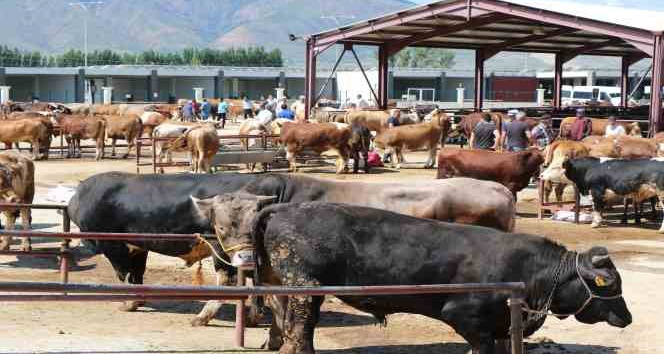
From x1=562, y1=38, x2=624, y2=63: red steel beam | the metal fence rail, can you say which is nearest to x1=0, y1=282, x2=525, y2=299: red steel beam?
the metal fence rail

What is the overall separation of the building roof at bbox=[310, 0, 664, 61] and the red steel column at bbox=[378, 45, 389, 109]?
0.31 meters

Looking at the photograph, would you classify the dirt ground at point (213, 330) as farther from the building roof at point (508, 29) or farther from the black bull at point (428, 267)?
the building roof at point (508, 29)

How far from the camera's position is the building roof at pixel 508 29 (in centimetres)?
2882

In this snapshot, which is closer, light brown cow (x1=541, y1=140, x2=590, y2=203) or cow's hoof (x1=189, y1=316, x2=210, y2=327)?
cow's hoof (x1=189, y1=316, x2=210, y2=327)

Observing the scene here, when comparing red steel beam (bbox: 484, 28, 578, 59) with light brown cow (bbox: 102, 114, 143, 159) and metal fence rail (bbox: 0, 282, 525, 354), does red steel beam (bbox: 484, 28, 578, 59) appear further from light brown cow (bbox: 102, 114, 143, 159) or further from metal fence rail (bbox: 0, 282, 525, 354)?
metal fence rail (bbox: 0, 282, 525, 354)

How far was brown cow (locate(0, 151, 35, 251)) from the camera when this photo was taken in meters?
14.6

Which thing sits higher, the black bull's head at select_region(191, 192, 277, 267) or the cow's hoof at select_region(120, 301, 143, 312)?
the black bull's head at select_region(191, 192, 277, 267)

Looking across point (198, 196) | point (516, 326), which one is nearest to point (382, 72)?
point (198, 196)

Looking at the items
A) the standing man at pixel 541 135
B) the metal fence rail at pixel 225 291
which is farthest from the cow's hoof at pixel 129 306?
the standing man at pixel 541 135

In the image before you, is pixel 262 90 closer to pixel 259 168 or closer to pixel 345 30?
pixel 345 30

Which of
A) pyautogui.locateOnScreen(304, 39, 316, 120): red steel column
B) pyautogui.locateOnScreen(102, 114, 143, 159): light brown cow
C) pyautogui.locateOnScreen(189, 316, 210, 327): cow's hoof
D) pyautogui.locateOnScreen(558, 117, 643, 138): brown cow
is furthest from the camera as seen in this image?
pyautogui.locateOnScreen(304, 39, 316, 120): red steel column

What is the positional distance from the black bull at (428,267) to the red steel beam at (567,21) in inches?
811

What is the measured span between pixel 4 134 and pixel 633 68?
81.7 m

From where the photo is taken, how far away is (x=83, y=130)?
104ft
